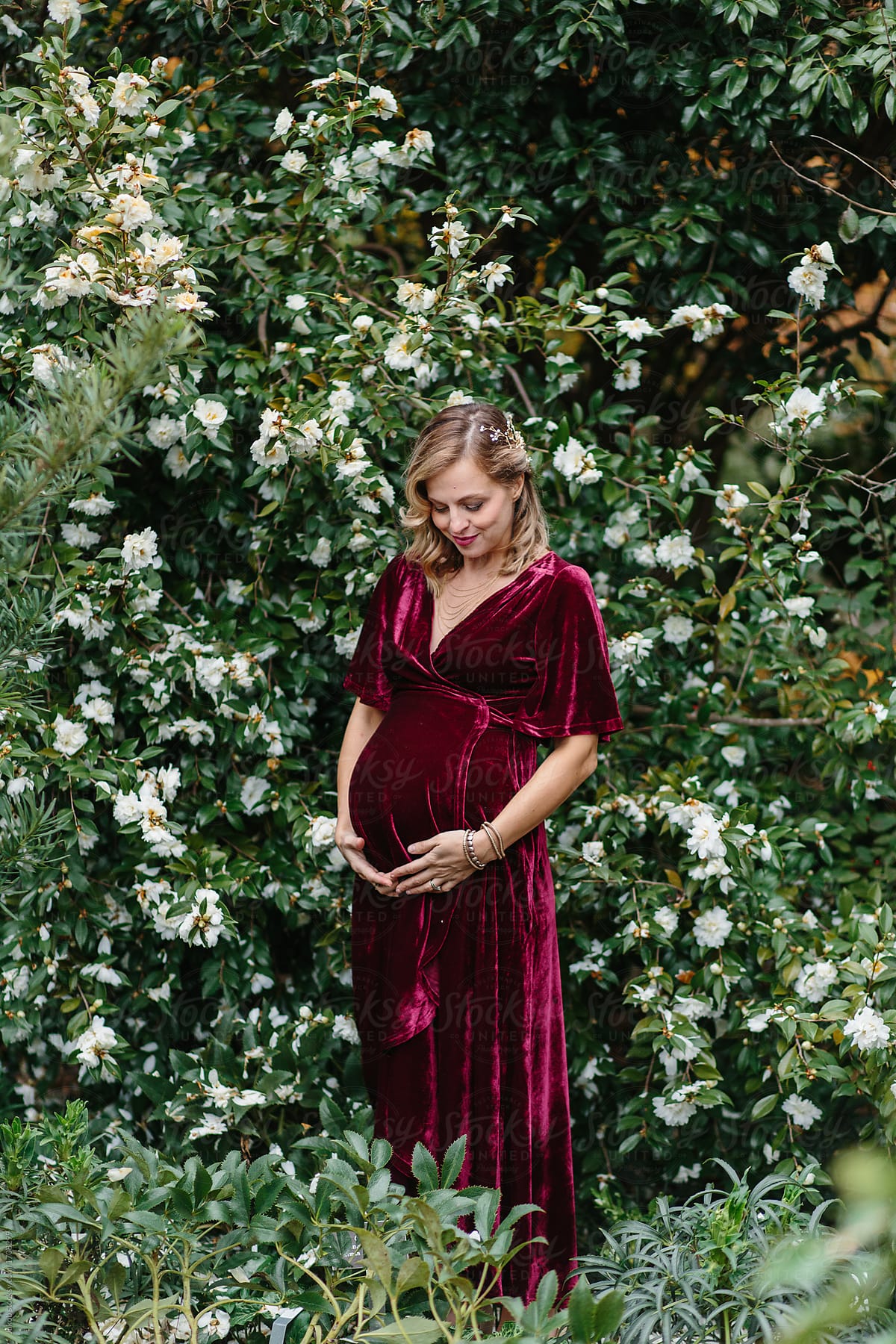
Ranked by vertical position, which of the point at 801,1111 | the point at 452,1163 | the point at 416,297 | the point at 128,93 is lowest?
the point at 801,1111

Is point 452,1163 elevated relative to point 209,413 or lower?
lower

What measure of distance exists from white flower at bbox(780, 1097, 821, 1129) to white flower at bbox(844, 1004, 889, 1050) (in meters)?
0.32

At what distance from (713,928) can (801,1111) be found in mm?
419

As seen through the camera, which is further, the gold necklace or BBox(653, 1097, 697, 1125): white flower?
BBox(653, 1097, 697, 1125): white flower

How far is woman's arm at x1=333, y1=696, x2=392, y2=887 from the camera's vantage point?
2.20 metres

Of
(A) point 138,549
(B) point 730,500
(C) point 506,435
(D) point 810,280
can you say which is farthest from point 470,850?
(D) point 810,280

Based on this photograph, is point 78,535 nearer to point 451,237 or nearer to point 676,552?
point 451,237

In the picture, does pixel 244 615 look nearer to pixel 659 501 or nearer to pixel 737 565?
pixel 659 501

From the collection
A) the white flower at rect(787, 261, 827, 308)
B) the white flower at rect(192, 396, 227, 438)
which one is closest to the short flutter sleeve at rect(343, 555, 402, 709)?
the white flower at rect(192, 396, 227, 438)

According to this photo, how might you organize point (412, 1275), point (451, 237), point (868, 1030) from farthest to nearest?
point (451, 237) → point (868, 1030) → point (412, 1275)

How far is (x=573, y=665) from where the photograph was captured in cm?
213

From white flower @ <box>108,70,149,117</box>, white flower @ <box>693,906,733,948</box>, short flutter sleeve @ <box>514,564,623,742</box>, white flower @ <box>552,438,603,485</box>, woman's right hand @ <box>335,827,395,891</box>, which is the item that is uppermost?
white flower @ <box>108,70,149,117</box>

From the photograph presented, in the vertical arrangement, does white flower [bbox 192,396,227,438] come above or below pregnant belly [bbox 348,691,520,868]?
above

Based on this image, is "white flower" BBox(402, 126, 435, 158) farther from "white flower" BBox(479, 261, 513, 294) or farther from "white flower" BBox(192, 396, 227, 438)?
"white flower" BBox(192, 396, 227, 438)
